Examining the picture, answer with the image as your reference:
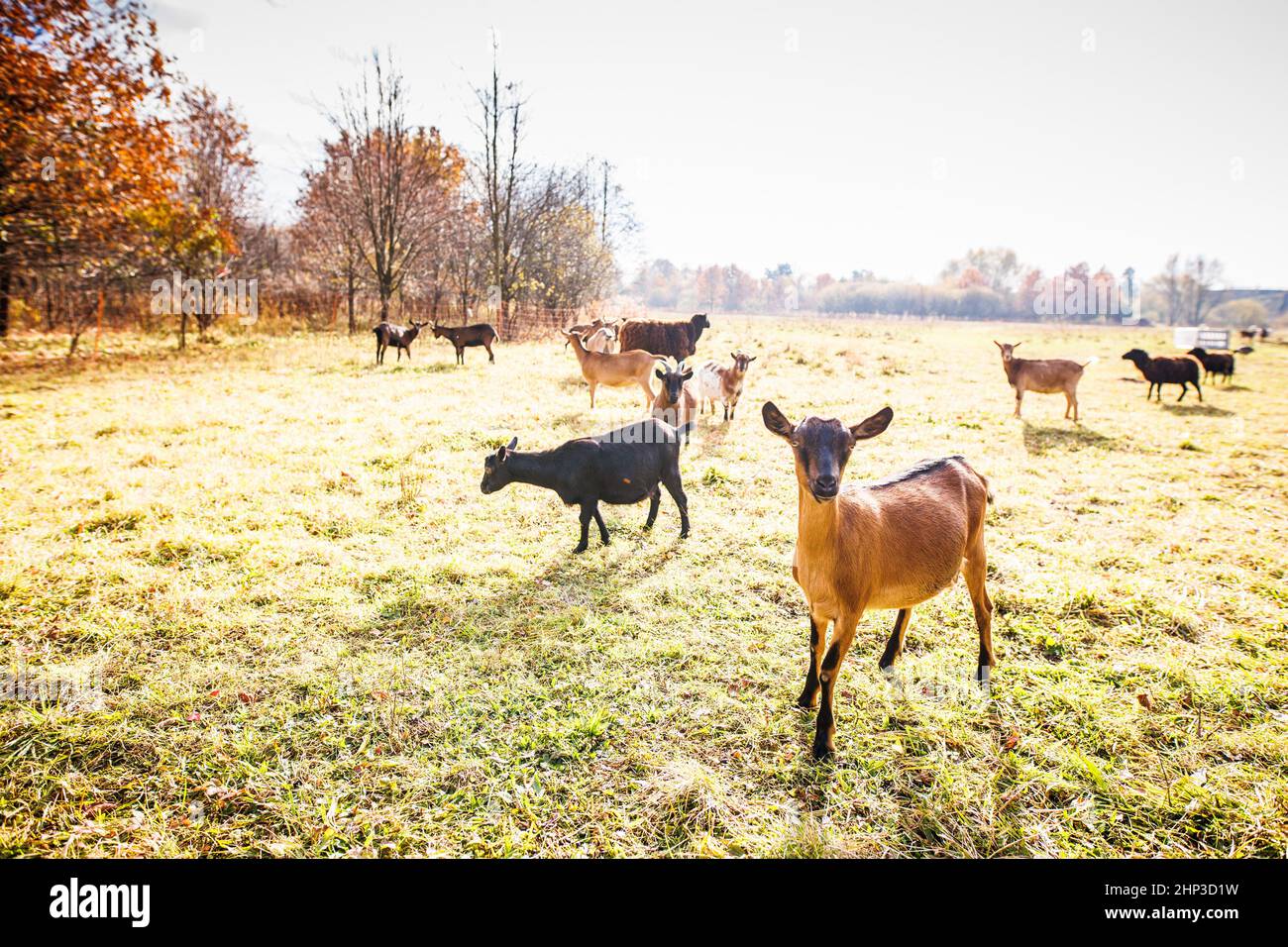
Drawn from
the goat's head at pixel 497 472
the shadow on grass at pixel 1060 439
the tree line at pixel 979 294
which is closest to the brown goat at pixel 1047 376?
the shadow on grass at pixel 1060 439

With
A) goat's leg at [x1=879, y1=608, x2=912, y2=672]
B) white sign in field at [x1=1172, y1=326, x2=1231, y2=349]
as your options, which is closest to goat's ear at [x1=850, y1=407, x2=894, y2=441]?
goat's leg at [x1=879, y1=608, x2=912, y2=672]

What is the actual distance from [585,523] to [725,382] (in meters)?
6.77

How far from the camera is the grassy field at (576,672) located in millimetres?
2598

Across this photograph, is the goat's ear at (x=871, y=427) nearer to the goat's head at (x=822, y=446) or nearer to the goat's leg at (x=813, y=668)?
the goat's head at (x=822, y=446)

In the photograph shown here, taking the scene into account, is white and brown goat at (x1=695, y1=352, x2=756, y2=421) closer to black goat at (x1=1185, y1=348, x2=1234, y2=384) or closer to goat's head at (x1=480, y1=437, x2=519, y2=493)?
goat's head at (x1=480, y1=437, x2=519, y2=493)

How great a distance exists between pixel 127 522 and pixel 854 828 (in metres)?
7.08

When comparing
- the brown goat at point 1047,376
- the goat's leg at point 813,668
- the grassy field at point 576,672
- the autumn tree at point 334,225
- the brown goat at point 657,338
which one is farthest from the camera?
the autumn tree at point 334,225

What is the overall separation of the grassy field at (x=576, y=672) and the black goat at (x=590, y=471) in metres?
0.53

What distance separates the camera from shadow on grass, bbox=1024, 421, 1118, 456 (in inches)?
392

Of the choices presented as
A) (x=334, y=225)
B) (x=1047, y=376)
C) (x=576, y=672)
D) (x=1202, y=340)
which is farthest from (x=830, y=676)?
(x=1202, y=340)

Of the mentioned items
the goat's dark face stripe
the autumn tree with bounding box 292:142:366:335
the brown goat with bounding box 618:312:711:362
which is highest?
the autumn tree with bounding box 292:142:366:335

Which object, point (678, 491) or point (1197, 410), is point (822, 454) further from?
point (1197, 410)

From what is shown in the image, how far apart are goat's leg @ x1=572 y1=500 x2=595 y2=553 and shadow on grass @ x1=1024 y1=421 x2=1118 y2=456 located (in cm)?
843

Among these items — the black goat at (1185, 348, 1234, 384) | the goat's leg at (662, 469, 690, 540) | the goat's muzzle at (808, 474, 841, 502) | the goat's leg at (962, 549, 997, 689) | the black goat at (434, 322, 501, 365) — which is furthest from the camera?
the black goat at (1185, 348, 1234, 384)
